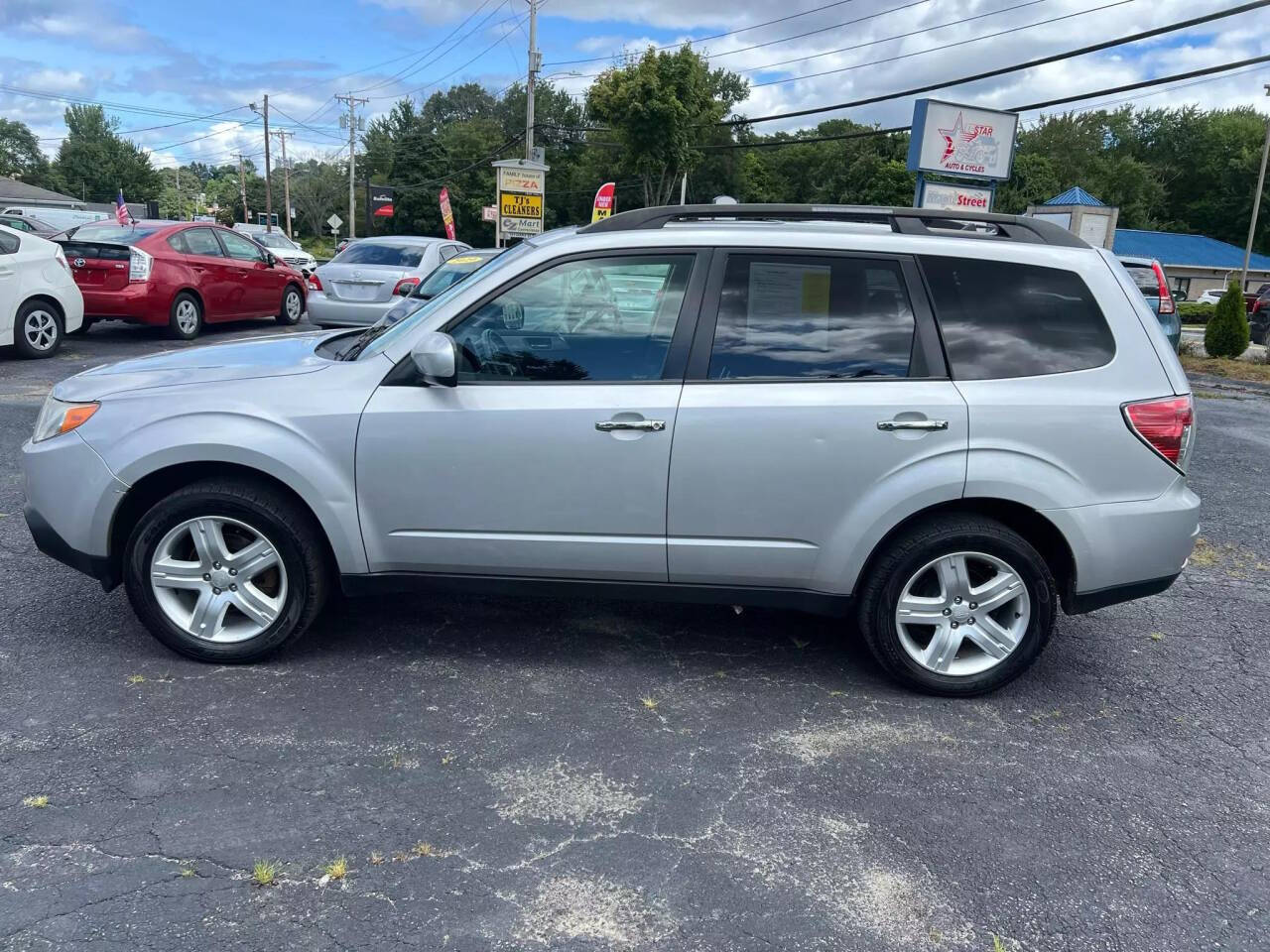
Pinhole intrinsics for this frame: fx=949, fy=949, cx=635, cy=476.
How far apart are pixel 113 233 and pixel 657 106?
31.6 m

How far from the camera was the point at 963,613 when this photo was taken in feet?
12.4

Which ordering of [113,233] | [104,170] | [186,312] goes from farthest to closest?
[104,170]
[186,312]
[113,233]

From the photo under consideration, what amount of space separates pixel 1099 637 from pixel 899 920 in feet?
8.61

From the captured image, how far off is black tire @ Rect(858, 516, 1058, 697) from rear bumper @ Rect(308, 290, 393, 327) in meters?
10.1

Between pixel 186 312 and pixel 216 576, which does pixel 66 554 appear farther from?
pixel 186 312

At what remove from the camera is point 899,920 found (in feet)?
8.37

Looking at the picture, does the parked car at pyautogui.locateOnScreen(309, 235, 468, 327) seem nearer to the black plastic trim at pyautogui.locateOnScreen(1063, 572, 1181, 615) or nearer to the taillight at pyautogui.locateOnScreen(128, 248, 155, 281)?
the taillight at pyautogui.locateOnScreen(128, 248, 155, 281)

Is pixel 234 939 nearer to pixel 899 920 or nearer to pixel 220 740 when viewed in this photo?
pixel 220 740

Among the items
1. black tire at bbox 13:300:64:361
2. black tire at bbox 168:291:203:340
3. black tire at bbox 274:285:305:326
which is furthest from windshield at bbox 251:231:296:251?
black tire at bbox 13:300:64:361

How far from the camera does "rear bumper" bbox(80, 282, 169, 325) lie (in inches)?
483

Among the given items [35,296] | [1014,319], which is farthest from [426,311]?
[35,296]

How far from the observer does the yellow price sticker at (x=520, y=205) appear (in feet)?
76.6

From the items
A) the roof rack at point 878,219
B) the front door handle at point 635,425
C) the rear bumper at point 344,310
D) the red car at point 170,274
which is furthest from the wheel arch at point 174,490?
the red car at point 170,274

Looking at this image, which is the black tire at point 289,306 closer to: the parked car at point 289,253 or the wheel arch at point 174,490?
the wheel arch at point 174,490
